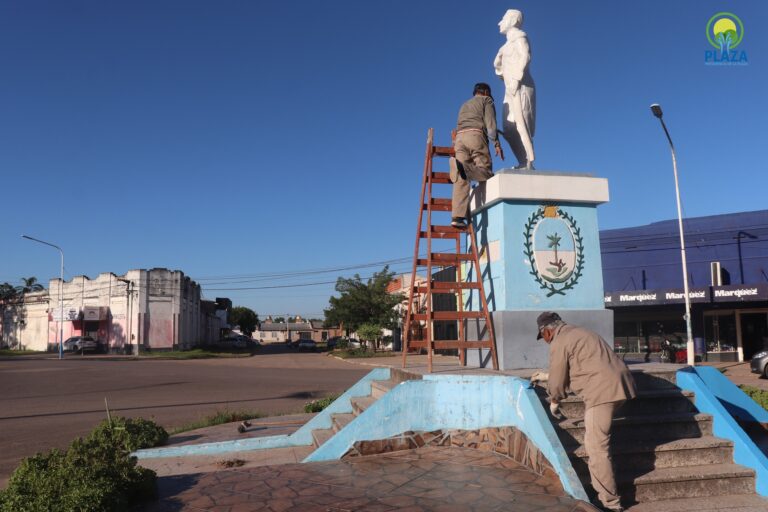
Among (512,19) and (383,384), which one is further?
(512,19)

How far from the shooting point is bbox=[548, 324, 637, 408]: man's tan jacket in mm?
4062

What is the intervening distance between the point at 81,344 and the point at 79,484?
1768 inches

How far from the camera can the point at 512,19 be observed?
24.2 feet

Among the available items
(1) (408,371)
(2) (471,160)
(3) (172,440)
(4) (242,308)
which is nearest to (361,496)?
(1) (408,371)

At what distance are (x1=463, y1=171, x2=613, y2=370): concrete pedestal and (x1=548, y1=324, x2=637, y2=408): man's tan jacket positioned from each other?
6.05ft

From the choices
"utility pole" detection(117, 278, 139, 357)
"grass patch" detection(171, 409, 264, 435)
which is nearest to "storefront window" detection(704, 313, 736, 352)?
"grass patch" detection(171, 409, 264, 435)

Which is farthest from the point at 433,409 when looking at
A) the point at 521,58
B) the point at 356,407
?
the point at 521,58

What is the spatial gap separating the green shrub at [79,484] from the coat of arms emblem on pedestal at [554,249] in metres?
4.35

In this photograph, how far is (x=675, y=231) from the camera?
1043 inches

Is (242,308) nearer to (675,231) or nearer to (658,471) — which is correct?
(675,231)

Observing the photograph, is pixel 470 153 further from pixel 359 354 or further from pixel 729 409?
pixel 359 354

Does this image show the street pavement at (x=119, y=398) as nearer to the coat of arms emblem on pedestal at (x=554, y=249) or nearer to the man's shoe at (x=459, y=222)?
the man's shoe at (x=459, y=222)

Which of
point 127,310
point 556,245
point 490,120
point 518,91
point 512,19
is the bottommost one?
point 556,245

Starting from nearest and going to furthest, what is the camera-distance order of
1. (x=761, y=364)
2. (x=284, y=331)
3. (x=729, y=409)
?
(x=729, y=409) → (x=761, y=364) → (x=284, y=331)
